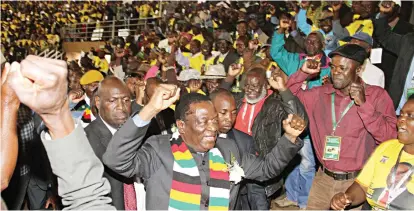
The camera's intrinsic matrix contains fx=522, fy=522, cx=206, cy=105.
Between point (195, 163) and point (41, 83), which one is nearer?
point (41, 83)

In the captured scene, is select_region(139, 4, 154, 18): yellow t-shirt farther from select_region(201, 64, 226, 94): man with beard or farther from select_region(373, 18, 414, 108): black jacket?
select_region(373, 18, 414, 108): black jacket

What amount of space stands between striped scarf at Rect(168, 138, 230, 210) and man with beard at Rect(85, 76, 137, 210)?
0.77m

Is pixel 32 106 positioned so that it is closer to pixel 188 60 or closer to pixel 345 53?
pixel 345 53

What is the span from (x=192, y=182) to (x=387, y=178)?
1198 mm

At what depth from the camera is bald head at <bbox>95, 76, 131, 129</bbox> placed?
13.6ft

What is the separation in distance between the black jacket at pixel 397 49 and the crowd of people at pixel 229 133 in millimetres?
14

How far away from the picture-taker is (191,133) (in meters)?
3.30

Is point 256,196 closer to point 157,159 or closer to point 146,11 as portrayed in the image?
point 157,159

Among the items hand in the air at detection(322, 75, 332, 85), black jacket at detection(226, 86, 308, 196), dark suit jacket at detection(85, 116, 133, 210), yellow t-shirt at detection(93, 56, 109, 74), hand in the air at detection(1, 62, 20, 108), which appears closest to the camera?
hand in the air at detection(1, 62, 20, 108)

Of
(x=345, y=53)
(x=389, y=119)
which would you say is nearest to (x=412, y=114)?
(x=389, y=119)

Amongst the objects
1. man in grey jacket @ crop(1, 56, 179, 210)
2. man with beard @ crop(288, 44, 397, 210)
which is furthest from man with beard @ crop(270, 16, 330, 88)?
man in grey jacket @ crop(1, 56, 179, 210)

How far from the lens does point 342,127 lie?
4.29 meters

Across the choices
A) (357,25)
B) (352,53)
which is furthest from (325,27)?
(352,53)

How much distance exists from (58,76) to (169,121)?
337 centimetres
